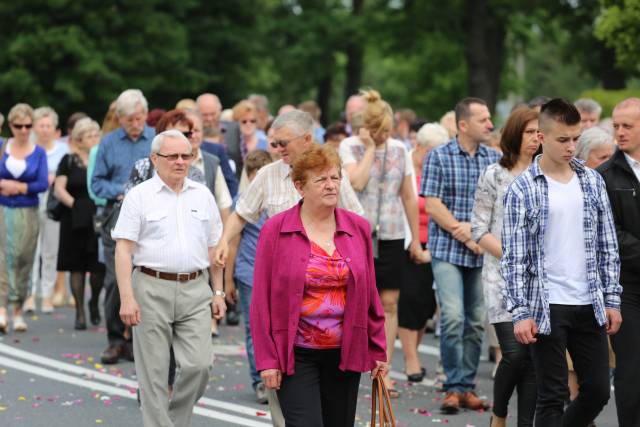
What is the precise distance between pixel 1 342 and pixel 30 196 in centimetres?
178

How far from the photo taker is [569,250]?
7.48 meters

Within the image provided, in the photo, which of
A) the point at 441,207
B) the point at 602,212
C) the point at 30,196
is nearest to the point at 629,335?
the point at 602,212

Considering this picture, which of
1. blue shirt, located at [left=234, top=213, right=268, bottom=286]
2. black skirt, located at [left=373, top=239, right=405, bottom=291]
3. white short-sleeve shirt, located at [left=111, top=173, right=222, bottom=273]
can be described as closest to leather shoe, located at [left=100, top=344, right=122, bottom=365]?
blue shirt, located at [left=234, top=213, right=268, bottom=286]

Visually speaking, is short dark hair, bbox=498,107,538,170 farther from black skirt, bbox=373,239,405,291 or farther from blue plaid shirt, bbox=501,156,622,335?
black skirt, bbox=373,239,405,291

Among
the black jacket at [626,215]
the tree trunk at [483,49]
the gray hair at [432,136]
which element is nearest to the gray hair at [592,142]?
the black jacket at [626,215]

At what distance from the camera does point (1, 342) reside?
1334 cm

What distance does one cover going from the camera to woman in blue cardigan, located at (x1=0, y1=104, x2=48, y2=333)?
14258 millimetres

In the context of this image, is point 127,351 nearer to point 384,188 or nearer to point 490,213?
point 384,188

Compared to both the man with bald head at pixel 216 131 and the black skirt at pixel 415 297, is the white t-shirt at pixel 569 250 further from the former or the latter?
the man with bald head at pixel 216 131

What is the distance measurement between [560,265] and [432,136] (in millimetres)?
5524

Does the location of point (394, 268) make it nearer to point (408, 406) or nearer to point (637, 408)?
point (408, 406)

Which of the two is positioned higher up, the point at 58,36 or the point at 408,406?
the point at 58,36

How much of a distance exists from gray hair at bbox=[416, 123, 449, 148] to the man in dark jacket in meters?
4.28

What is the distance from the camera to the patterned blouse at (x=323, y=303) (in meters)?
6.91
